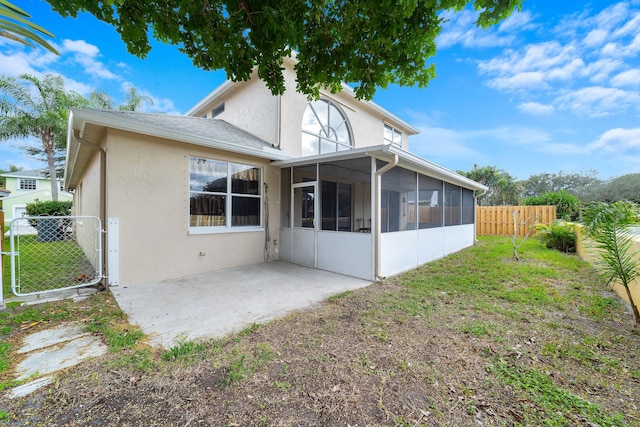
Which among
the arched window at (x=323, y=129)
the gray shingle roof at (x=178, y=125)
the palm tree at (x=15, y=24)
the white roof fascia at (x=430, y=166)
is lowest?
the palm tree at (x=15, y=24)

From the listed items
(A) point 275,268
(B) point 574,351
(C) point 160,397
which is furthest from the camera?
(A) point 275,268

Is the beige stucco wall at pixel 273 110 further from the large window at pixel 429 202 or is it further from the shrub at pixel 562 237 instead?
the shrub at pixel 562 237

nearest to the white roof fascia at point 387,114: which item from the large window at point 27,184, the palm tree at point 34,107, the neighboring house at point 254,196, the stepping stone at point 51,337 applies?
the neighboring house at point 254,196

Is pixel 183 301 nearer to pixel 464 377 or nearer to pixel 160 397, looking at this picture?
pixel 160 397

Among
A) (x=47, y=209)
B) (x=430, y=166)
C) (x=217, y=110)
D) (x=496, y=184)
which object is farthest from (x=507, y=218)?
(x=47, y=209)

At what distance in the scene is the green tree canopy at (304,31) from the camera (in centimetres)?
317

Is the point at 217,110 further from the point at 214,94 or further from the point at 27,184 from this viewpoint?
the point at 27,184

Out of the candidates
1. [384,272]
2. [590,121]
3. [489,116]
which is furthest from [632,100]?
[384,272]

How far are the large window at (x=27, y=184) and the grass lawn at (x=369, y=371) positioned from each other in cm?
3203

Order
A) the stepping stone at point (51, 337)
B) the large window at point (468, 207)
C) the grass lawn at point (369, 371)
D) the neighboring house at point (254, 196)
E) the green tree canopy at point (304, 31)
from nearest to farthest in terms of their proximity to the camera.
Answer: the grass lawn at point (369, 371) < the stepping stone at point (51, 337) < the green tree canopy at point (304, 31) < the neighboring house at point (254, 196) < the large window at point (468, 207)

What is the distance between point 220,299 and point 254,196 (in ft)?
11.0

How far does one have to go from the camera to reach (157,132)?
500cm

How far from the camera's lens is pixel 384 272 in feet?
19.5

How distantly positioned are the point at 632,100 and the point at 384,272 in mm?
21599
